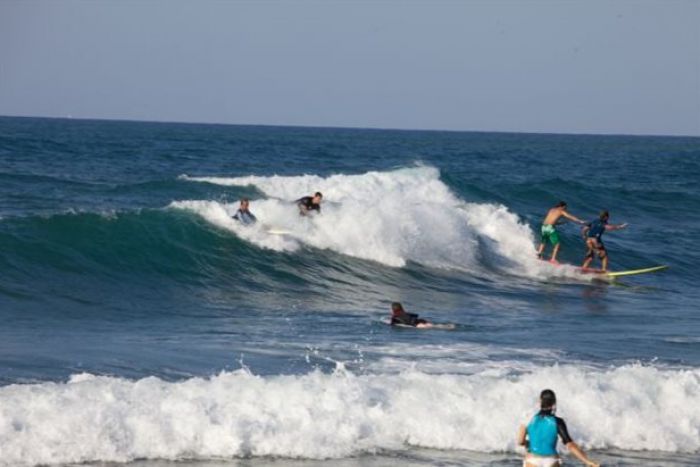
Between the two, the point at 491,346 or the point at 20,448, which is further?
the point at 491,346

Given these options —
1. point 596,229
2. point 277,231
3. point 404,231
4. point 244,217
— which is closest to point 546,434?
point 277,231

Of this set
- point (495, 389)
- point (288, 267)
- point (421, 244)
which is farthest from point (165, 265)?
point (495, 389)

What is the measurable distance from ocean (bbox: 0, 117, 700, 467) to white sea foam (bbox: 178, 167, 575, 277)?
0.07 m

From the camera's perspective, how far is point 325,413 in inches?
476

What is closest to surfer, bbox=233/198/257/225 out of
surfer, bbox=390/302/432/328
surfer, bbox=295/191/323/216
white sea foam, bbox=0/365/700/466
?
surfer, bbox=295/191/323/216

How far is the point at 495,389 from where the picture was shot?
43.1 feet

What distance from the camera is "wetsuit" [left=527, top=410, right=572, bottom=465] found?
31.3 ft

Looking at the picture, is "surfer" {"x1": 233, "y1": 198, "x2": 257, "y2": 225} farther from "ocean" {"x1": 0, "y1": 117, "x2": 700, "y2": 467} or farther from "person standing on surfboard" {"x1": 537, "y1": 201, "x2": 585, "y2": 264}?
"person standing on surfboard" {"x1": 537, "y1": 201, "x2": 585, "y2": 264}

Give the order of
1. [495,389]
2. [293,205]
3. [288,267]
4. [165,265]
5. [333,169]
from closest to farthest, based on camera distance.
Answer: [495,389] < [165,265] < [288,267] < [293,205] < [333,169]

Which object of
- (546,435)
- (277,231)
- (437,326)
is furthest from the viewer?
(277,231)

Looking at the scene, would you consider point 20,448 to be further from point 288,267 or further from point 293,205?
point 293,205

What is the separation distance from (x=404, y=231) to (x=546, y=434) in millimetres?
17572

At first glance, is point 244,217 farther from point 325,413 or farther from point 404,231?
point 325,413

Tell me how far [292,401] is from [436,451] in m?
1.55
